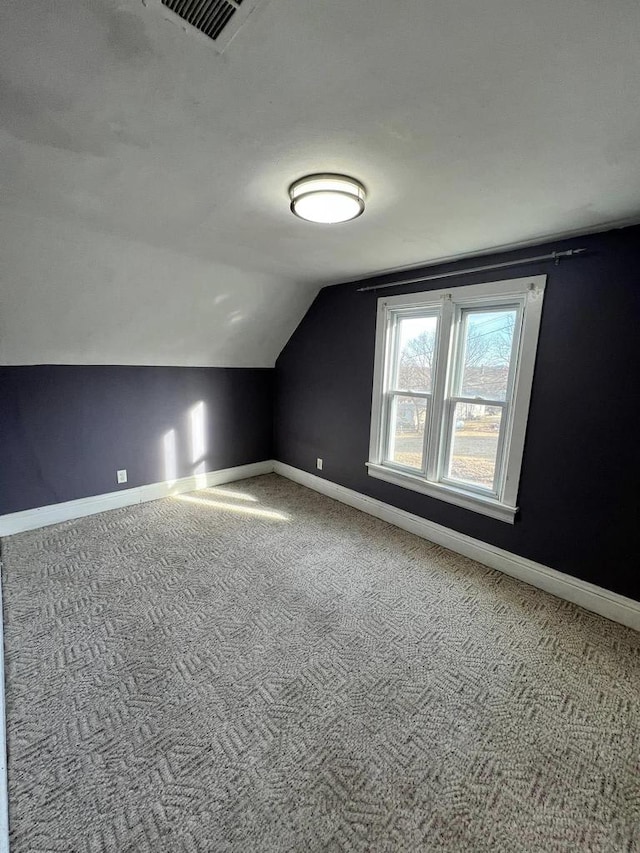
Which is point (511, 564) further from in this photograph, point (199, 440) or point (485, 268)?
point (199, 440)

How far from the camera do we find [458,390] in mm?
2965

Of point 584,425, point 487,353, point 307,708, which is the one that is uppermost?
point 487,353

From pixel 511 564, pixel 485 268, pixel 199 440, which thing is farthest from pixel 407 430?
pixel 199 440

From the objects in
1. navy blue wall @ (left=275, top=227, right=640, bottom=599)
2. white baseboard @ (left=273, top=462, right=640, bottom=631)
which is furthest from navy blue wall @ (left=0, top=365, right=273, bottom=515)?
navy blue wall @ (left=275, top=227, right=640, bottom=599)

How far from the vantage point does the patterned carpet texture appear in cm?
123

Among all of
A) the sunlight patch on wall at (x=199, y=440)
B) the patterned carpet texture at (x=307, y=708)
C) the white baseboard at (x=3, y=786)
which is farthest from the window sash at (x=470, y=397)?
Result: the white baseboard at (x=3, y=786)

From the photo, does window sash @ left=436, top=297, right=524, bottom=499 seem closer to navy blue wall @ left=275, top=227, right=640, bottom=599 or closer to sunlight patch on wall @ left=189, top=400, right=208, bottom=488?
navy blue wall @ left=275, top=227, right=640, bottom=599

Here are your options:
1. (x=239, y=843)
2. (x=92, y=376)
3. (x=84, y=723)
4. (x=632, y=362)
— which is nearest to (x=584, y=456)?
(x=632, y=362)

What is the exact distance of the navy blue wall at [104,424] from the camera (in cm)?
301

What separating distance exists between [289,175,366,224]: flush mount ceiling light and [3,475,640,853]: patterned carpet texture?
221cm

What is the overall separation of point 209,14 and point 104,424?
3.23 metres

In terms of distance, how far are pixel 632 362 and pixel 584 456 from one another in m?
0.60

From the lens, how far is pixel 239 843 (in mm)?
1165

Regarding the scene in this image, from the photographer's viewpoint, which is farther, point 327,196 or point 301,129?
point 327,196
